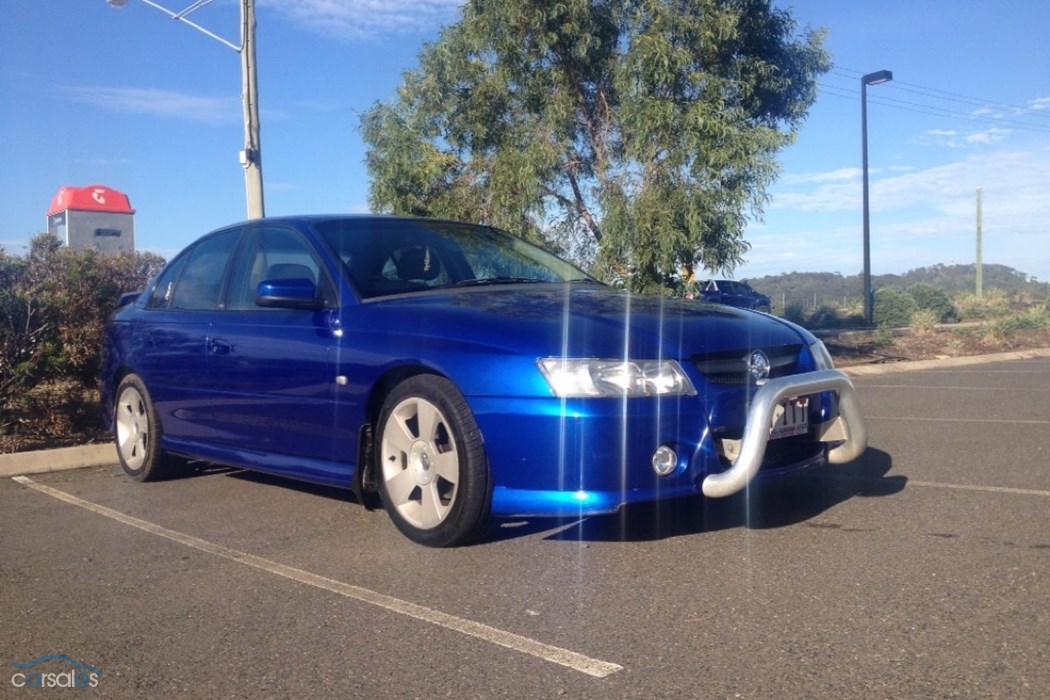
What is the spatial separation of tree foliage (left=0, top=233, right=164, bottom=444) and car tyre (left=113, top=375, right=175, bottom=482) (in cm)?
108

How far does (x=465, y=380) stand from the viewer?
168 inches

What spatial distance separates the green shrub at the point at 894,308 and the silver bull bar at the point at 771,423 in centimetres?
2525

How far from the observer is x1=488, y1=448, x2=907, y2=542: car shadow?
4.80 meters

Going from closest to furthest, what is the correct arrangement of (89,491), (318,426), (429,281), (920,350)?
(318,426) → (429,281) → (89,491) → (920,350)

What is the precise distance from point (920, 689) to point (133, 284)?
7.82 meters

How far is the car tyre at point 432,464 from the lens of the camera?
4.26 meters

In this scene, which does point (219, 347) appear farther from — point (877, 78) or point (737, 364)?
point (877, 78)

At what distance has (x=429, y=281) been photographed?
5.34m

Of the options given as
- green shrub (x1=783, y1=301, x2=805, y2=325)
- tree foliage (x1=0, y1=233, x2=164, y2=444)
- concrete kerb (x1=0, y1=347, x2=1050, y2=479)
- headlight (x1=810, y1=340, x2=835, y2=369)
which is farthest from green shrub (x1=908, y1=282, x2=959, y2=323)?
concrete kerb (x1=0, y1=347, x2=1050, y2=479)

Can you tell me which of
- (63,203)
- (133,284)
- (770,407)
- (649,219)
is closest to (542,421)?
(770,407)

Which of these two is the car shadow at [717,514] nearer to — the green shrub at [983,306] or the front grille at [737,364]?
the front grille at [737,364]

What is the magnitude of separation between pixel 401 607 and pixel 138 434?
3375 millimetres

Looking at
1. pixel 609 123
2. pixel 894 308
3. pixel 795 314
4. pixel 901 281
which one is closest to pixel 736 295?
pixel 795 314

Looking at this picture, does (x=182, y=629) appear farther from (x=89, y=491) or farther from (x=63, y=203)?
(x=63, y=203)
